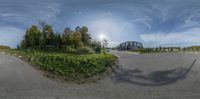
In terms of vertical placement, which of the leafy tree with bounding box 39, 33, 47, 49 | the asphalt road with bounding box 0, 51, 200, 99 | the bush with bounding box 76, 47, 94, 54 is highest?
the leafy tree with bounding box 39, 33, 47, 49

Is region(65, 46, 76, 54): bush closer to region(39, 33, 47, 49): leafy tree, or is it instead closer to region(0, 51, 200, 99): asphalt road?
region(39, 33, 47, 49): leafy tree

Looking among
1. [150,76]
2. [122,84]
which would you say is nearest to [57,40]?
[150,76]

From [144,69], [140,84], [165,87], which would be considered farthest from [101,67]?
[165,87]

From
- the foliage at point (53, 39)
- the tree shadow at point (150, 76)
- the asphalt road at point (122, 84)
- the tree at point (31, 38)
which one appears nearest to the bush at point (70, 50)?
the foliage at point (53, 39)

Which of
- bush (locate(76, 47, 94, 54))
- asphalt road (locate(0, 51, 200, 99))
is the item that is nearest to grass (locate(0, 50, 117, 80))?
asphalt road (locate(0, 51, 200, 99))

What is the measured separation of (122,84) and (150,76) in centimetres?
270

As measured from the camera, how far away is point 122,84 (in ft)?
49.1

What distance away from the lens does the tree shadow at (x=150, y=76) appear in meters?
15.4

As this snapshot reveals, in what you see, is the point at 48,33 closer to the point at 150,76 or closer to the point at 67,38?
the point at 67,38

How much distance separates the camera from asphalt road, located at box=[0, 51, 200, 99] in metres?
12.1

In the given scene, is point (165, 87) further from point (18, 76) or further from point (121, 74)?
point (18, 76)

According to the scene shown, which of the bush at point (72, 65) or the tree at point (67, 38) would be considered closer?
the bush at point (72, 65)

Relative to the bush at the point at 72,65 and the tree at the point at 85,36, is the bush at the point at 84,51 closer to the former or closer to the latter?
the tree at the point at 85,36

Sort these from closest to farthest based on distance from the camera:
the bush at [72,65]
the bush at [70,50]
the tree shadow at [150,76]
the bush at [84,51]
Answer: the tree shadow at [150,76]
the bush at [72,65]
the bush at [84,51]
the bush at [70,50]
